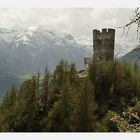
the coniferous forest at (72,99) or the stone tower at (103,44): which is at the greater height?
the stone tower at (103,44)

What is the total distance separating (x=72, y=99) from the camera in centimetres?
4975

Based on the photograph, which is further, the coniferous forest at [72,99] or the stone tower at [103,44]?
the stone tower at [103,44]

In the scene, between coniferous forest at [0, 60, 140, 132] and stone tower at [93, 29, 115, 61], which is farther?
stone tower at [93, 29, 115, 61]

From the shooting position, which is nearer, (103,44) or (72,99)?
(72,99)

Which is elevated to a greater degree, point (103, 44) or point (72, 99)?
point (103, 44)

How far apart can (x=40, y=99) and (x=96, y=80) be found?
6.70 meters

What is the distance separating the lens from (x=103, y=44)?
202ft

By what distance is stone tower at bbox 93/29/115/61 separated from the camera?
58175 mm

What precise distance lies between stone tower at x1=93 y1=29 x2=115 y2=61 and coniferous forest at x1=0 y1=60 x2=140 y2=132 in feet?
6.96

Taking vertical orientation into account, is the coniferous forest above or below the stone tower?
below

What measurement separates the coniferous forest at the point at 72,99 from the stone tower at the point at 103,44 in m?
2.12

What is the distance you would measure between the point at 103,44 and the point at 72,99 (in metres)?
14.0

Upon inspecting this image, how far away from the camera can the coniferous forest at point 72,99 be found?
4656 cm
